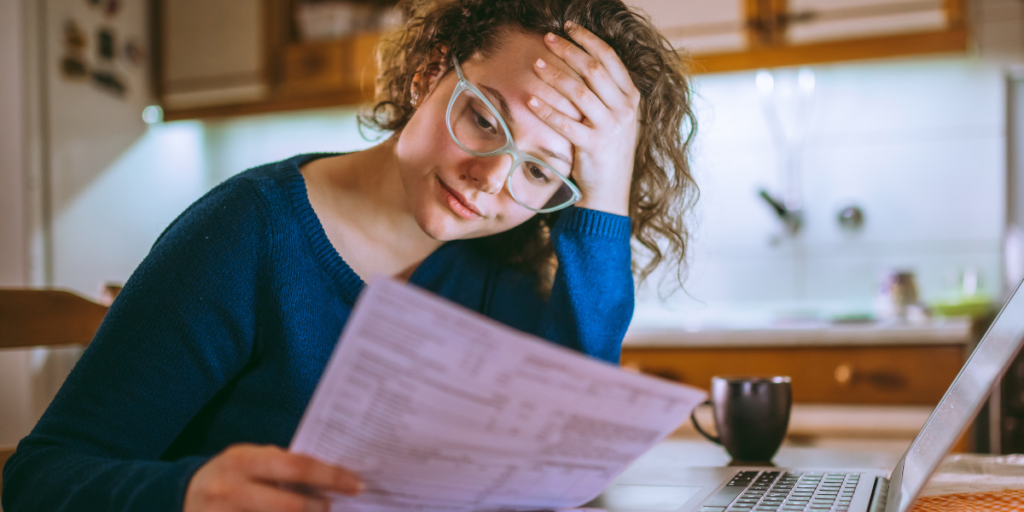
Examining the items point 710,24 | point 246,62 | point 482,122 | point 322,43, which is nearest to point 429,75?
point 482,122

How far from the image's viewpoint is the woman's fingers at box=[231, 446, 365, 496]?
0.42m

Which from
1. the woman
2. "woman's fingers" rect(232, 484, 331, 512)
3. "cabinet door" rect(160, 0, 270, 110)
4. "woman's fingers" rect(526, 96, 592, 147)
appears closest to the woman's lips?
the woman

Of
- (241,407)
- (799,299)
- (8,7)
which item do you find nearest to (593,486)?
(241,407)

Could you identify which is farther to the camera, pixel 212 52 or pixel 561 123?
pixel 212 52

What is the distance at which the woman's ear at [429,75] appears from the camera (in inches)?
33.9

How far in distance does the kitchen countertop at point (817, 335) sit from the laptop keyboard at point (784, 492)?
1126 millimetres

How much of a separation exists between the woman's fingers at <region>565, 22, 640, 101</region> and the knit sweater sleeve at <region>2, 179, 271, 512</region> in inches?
14.2

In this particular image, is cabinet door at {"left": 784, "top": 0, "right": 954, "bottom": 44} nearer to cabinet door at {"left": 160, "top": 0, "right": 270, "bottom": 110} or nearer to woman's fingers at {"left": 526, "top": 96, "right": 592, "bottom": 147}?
woman's fingers at {"left": 526, "top": 96, "right": 592, "bottom": 147}

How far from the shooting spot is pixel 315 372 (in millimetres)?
773

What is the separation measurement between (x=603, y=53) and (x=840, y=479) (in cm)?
46

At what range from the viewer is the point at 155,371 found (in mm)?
621

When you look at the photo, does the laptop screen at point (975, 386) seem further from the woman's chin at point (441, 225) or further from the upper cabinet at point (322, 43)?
the upper cabinet at point (322, 43)

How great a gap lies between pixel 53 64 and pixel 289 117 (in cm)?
76

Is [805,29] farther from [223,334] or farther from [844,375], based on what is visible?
[223,334]
